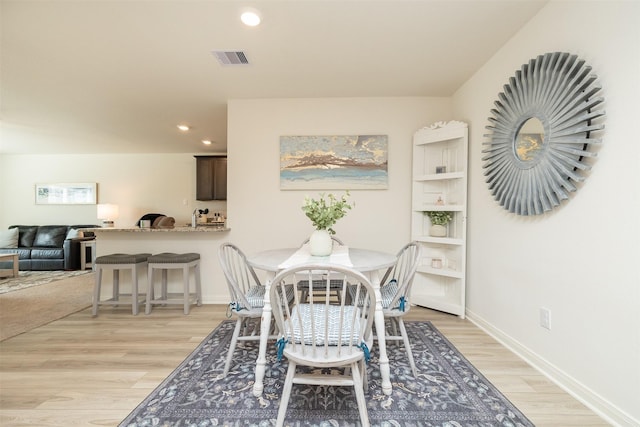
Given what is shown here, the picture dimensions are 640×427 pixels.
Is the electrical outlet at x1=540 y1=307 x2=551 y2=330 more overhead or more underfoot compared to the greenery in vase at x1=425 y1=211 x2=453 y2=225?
more underfoot

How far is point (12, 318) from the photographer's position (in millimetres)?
2908

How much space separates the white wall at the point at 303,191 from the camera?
326 centimetres

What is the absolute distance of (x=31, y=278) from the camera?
4.67 meters

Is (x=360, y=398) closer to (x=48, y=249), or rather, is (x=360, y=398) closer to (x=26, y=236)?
(x=48, y=249)

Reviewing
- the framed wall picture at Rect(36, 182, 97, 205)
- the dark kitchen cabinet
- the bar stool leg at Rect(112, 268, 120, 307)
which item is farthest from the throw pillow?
the bar stool leg at Rect(112, 268, 120, 307)

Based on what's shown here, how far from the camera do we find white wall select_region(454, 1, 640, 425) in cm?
134

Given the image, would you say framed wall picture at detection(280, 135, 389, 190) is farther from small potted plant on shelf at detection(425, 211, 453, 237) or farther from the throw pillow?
the throw pillow

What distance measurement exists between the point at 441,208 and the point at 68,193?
7.32 m

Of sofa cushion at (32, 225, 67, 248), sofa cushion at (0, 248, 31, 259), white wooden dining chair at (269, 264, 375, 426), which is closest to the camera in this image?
white wooden dining chair at (269, 264, 375, 426)

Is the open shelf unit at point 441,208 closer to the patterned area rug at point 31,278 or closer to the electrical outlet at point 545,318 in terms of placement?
the electrical outlet at point 545,318

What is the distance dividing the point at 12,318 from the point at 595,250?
488 cm

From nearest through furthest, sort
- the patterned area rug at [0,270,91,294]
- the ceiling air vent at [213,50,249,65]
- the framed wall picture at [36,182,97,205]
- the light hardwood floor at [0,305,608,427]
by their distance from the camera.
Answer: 1. the light hardwood floor at [0,305,608,427]
2. the ceiling air vent at [213,50,249,65]
3. the patterned area rug at [0,270,91,294]
4. the framed wall picture at [36,182,97,205]

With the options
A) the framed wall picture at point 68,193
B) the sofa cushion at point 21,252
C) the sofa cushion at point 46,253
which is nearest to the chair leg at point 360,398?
the sofa cushion at point 46,253

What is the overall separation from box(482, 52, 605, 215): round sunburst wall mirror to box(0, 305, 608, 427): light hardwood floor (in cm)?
109
